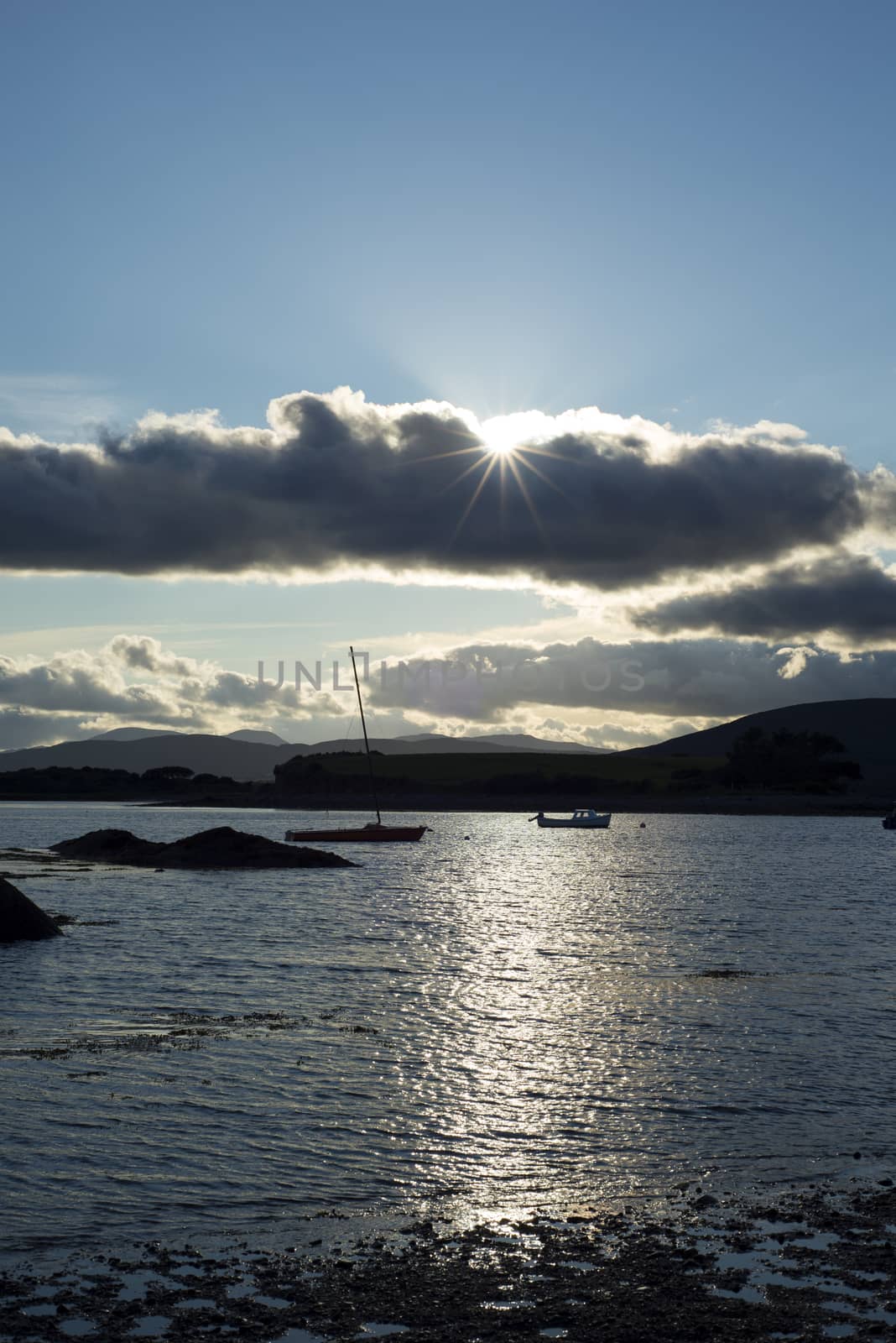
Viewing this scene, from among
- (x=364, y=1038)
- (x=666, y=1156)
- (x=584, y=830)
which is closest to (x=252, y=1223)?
(x=666, y=1156)

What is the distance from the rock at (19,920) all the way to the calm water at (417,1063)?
135 centimetres

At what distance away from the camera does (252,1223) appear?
50.8 ft

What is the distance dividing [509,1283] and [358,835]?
114m

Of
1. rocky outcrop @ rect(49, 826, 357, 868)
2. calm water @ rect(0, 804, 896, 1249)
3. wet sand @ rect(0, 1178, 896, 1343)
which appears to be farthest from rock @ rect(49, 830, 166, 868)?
wet sand @ rect(0, 1178, 896, 1343)

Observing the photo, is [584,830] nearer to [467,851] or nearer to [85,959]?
[467,851]

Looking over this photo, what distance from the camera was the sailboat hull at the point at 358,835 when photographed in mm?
123500

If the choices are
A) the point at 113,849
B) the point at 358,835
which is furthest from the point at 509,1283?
the point at 358,835

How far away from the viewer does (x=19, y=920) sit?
45531mm

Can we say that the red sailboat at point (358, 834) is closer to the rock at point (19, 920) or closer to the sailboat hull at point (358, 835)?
the sailboat hull at point (358, 835)

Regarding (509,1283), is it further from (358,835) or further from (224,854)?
(358,835)

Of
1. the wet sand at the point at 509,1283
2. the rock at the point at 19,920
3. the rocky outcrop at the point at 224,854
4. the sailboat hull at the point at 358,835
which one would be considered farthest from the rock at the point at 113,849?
the wet sand at the point at 509,1283

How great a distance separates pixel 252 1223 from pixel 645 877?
75.7m

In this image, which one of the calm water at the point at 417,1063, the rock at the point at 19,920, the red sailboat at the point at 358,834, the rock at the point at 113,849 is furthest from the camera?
the red sailboat at the point at 358,834

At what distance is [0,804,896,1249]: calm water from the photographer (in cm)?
1741
